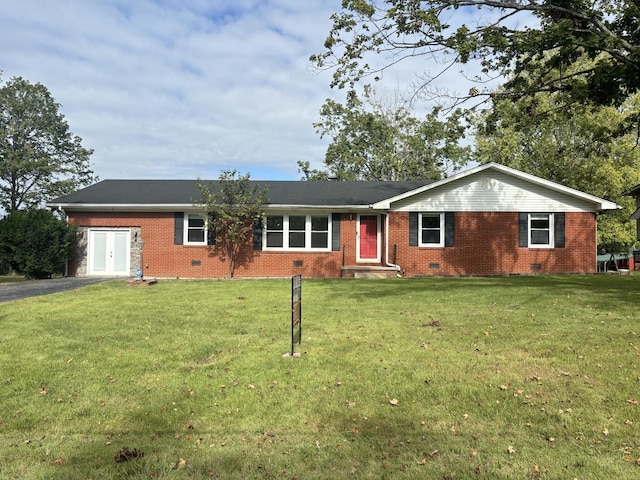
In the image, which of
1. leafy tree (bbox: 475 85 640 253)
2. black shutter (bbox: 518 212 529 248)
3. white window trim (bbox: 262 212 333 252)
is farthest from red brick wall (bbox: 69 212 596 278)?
leafy tree (bbox: 475 85 640 253)

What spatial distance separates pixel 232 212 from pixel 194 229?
86.5 inches

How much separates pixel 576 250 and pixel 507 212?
316 cm

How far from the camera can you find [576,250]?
18.0 meters

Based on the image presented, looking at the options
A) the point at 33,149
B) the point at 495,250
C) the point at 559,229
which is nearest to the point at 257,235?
the point at 495,250

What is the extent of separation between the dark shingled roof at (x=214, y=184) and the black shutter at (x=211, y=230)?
0.98 meters

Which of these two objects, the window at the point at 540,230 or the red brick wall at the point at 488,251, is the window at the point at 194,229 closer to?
the red brick wall at the point at 488,251

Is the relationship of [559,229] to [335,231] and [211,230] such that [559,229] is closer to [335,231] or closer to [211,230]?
[335,231]

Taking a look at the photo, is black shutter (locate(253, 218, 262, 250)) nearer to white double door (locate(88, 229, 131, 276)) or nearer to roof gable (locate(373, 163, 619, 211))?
roof gable (locate(373, 163, 619, 211))

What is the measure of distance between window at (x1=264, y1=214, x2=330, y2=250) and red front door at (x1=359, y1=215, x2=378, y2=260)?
4.87 ft

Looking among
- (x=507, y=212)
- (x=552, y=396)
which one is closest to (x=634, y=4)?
(x=507, y=212)

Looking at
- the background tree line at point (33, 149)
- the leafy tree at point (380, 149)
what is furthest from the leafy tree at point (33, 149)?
the leafy tree at point (380, 149)

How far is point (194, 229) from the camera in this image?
18.5m

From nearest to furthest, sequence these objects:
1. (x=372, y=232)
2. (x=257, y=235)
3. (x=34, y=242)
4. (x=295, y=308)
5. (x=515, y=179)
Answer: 1. (x=295, y=308)
2. (x=34, y=242)
3. (x=515, y=179)
4. (x=257, y=235)
5. (x=372, y=232)

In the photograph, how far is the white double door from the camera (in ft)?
61.1
